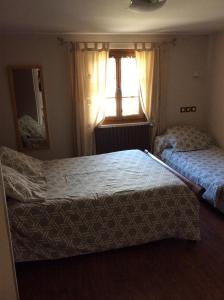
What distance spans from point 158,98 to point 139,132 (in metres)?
0.64

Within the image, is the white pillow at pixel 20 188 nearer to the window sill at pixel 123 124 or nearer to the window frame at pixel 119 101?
the window sill at pixel 123 124

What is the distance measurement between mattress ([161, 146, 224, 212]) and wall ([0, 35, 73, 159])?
5.52 feet

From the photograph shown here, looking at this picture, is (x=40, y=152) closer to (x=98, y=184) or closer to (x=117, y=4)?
(x=98, y=184)

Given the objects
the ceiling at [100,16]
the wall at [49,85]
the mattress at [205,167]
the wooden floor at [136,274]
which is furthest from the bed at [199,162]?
the ceiling at [100,16]

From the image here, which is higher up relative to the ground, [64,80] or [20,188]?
[64,80]

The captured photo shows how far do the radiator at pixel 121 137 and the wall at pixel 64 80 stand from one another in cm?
45

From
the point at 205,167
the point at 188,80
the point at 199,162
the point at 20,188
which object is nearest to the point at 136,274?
the point at 20,188

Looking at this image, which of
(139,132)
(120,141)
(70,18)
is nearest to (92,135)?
(120,141)

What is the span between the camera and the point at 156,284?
81.4 inches

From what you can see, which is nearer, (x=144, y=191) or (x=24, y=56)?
(x=144, y=191)

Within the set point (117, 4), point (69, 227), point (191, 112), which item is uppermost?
point (117, 4)

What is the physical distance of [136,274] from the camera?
219 centimetres

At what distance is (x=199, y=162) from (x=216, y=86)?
59.1 inches

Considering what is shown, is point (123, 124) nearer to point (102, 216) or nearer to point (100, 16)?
point (100, 16)
